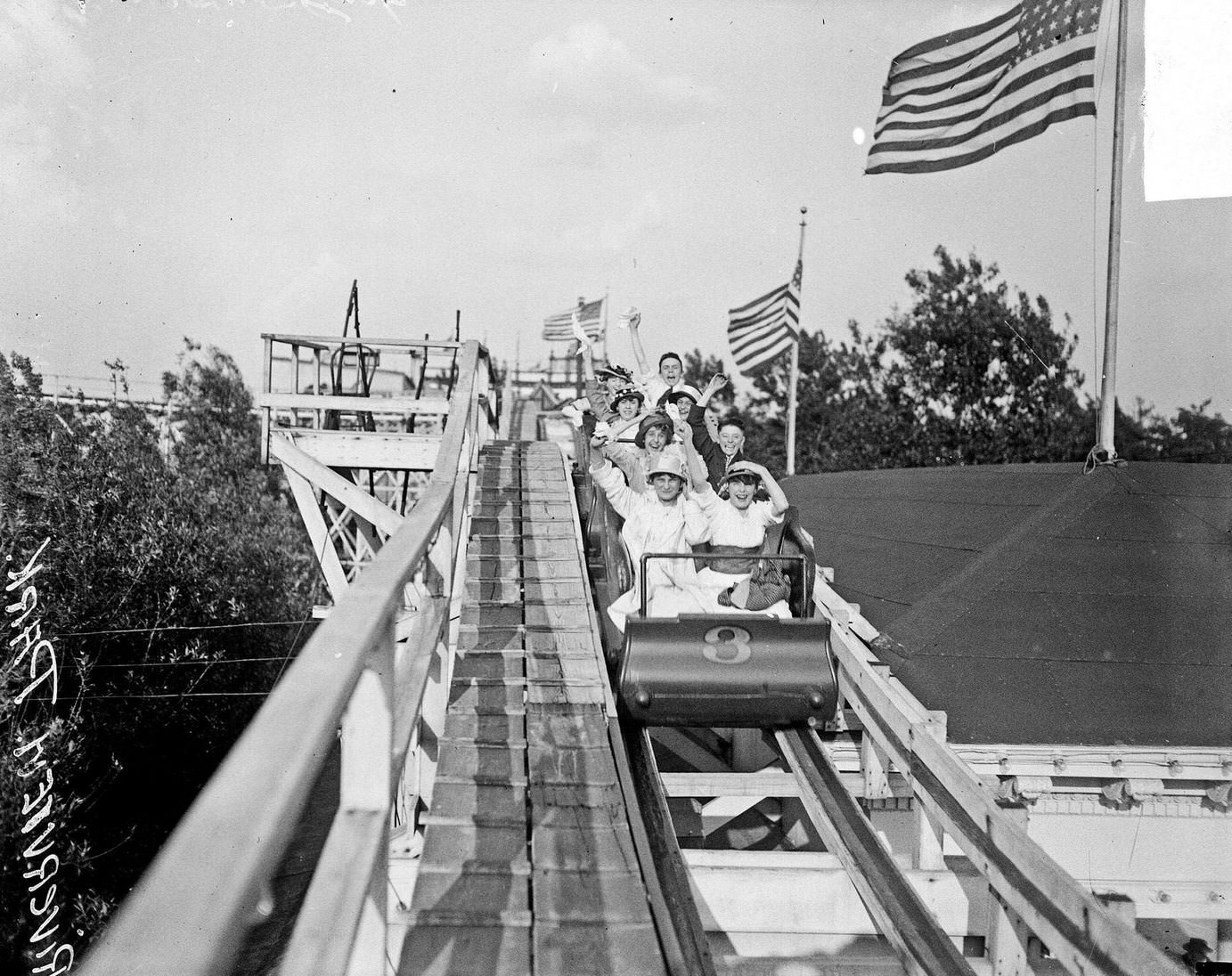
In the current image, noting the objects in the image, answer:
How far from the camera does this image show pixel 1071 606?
336 inches

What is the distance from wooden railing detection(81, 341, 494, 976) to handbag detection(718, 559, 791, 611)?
3.54 meters

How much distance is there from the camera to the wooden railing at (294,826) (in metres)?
1.04

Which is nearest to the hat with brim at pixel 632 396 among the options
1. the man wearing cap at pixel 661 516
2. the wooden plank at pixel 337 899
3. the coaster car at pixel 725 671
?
the man wearing cap at pixel 661 516

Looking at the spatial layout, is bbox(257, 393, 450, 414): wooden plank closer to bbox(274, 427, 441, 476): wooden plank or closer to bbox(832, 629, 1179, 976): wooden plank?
bbox(274, 427, 441, 476): wooden plank

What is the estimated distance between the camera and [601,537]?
25.0 feet

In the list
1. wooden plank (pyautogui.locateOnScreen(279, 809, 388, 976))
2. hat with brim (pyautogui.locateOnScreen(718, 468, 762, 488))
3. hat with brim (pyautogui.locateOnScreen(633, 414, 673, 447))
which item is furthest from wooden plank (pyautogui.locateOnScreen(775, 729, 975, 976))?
wooden plank (pyautogui.locateOnScreen(279, 809, 388, 976))

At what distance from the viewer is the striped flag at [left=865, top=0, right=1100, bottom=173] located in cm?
948

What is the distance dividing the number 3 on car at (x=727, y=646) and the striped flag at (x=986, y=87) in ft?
21.5

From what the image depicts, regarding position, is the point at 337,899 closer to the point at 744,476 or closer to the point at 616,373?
the point at 744,476

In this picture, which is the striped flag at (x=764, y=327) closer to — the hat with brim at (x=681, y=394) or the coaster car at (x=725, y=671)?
the hat with brim at (x=681, y=394)

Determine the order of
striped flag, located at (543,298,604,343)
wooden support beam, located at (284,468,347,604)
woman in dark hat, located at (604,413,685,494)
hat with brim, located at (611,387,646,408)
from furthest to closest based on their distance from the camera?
striped flag, located at (543,298,604,343)
wooden support beam, located at (284,468,347,604)
hat with brim, located at (611,387,646,408)
woman in dark hat, located at (604,413,685,494)

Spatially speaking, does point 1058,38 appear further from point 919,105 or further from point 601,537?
point 601,537

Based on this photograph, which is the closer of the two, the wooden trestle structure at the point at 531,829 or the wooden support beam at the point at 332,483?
the wooden trestle structure at the point at 531,829

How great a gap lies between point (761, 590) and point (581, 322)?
19.0 metres
